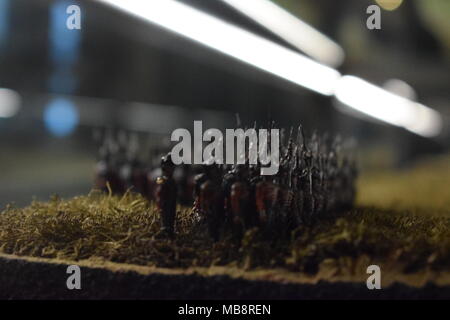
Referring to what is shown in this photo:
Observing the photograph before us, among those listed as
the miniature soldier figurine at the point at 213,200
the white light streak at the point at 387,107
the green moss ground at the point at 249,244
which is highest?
the white light streak at the point at 387,107

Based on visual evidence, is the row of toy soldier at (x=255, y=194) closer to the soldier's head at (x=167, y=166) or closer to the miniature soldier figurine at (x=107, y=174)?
the soldier's head at (x=167, y=166)

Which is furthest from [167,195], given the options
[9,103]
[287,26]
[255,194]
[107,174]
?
[9,103]

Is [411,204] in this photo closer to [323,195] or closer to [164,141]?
[323,195]

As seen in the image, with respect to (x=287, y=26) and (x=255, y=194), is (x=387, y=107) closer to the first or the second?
(x=287, y=26)

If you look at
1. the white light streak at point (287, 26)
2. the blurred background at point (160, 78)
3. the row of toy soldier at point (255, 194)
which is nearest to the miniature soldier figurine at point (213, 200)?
the row of toy soldier at point (255, 194)

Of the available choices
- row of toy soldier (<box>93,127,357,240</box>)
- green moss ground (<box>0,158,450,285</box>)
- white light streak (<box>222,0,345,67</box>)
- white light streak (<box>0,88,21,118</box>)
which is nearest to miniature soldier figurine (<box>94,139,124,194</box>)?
green moss ground (<box>0,158,450,285</box>)
